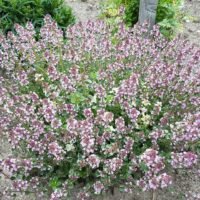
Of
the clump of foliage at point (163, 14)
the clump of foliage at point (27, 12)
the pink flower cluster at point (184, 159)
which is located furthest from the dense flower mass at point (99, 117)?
the clump of foliage at point (163, 14)

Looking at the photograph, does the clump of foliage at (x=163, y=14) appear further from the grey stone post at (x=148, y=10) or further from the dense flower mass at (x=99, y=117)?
the dense flower mass at (x=99, y=117)

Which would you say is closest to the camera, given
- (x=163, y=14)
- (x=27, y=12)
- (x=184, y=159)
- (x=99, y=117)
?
(x=184, y=159)

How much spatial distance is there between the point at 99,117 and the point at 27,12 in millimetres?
2492

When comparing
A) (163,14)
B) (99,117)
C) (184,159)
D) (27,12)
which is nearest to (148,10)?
(163,14)

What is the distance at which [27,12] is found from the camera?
174 inches

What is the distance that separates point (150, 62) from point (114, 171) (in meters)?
1.05

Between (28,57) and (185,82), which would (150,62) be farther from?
(28,57)

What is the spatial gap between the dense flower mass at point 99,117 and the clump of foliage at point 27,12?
4.16 ft

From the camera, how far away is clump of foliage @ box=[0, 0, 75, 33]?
14.5 feet

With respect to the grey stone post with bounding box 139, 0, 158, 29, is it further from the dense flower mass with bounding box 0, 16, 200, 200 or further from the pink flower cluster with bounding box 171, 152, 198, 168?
the pink flower cluster with bounding box 171, 152, 198, 168

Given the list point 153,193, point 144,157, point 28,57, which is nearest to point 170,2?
point 28,57

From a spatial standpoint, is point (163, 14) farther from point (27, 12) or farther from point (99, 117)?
point (99, 117)

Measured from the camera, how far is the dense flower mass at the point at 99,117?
231cm

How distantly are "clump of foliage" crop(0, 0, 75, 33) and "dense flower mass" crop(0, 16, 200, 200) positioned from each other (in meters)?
1.27
